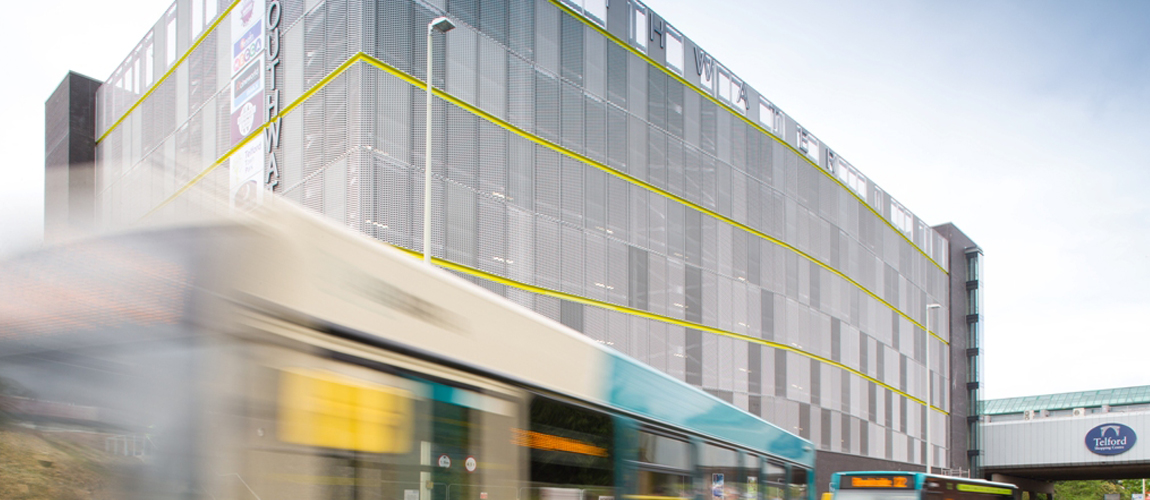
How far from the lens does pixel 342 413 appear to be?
355 centimetres

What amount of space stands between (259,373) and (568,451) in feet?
8.70

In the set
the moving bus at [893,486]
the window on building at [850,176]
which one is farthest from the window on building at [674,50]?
the moving bus at [893,486]

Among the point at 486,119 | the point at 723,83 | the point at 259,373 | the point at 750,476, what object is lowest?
the point at 750,476

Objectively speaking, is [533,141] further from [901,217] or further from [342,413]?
[901,217]

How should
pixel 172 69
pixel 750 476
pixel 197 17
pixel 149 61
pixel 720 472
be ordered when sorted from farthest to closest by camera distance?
pixel 149 61
pixel 172 69
pixel 197 17
pixel 750 476
pixel 720 472

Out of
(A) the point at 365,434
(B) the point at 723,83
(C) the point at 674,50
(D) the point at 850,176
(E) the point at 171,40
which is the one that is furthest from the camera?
(D) the point at 850,176

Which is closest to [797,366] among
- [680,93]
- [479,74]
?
[680,93]

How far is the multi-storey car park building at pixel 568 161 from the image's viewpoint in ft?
66.2

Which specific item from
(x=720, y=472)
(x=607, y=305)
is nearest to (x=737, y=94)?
(x=607, y=305)

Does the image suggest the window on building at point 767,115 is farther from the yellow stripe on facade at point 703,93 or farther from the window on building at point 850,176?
the window on building at point 850,176

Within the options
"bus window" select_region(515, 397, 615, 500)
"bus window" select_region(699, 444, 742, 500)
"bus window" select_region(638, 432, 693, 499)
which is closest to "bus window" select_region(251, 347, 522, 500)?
"bus window" select_region(515, 397, 615, 500)

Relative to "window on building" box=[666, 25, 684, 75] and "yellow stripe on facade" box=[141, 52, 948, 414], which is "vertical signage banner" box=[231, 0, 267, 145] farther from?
"window on building" box=[666, 25, 684, 75]

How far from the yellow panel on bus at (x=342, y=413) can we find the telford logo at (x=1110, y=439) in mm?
53610

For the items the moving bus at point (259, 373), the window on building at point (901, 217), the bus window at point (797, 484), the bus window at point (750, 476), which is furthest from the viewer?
the window on building at point (901, 217)
